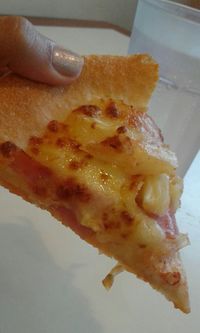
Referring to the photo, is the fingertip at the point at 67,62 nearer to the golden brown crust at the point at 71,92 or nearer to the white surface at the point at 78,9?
the golden brown crust at the point at 71,92

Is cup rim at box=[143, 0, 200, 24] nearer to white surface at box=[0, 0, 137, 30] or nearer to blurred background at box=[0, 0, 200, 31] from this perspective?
blurred background at box=[0, 0, 200, 31]

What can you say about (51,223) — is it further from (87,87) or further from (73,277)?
(87,87)

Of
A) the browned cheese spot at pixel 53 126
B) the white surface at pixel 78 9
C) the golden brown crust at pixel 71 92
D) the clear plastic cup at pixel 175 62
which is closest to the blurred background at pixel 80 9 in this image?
the white surface at pixel 78 9

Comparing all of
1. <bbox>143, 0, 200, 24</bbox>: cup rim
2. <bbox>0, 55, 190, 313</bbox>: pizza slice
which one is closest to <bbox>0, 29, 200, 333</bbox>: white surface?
<bbox>0, 55, 190, 313</bbox>: pizza slice

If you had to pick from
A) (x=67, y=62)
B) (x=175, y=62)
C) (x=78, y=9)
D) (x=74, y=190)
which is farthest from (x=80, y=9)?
(x=74, y=190)

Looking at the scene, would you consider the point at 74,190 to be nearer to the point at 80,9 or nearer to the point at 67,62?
the point at 67,62

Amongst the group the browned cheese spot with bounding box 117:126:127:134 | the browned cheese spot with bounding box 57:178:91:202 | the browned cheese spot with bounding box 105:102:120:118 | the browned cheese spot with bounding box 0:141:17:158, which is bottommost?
the browned cheese spot with bounding box 57:178:91:202

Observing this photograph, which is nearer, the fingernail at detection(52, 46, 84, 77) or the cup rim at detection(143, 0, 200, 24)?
the fingernail at detection(52, 46, 84, 77)

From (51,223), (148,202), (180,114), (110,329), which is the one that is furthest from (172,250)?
(180,114)
